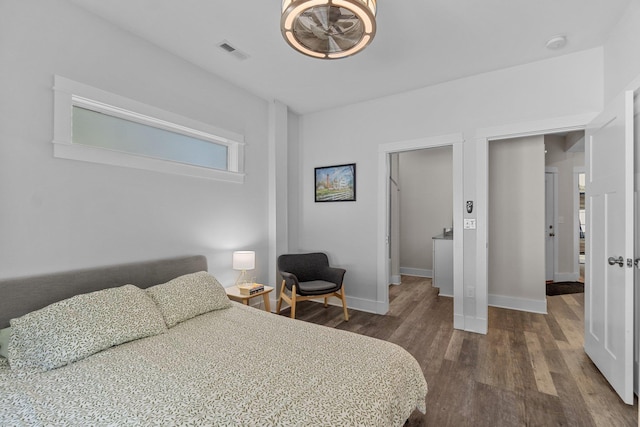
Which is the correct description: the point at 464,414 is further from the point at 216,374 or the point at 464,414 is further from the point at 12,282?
the point at 12,282

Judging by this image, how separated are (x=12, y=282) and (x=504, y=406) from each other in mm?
3224

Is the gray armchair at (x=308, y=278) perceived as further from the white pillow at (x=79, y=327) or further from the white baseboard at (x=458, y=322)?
the white pillow at (x=79, y=327)

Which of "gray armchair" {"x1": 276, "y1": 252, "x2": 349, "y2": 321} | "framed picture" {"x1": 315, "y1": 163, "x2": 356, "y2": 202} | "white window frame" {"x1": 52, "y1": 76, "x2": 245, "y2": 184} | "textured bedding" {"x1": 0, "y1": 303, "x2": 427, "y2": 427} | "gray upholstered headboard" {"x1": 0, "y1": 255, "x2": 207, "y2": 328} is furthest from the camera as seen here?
"framed picture" {"x1": 315, "y1": 163, "x2": 356, "y2": 202}

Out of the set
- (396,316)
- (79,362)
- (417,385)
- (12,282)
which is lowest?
(396,316)

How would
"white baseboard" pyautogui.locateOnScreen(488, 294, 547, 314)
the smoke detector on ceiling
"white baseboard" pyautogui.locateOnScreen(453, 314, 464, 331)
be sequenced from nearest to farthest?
the smoke detector on ceiling
"white baseboard" pyautogui.locateOnScreen(453, 314, 464, 331)
"white baseboard" pyautogui.locateOnScreen(488, 294, 547, 314)

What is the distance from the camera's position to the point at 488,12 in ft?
7.45

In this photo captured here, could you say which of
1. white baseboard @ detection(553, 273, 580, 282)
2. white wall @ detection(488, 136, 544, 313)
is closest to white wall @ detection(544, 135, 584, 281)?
white baseboard @ detection(553, 273, 580, 282)

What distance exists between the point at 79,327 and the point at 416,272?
5517 mm

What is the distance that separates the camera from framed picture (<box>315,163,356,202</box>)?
411cm

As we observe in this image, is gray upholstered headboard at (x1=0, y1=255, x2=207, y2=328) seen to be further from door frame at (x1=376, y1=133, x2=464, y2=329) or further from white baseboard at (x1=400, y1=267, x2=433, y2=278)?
white baseboard at (x1=400, y1=267, x2=433, y2=278)

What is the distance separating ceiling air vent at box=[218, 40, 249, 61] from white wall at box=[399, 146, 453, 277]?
3.93 meters

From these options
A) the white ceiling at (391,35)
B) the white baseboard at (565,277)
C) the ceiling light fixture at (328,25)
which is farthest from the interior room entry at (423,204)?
the ceiling light fixture at (328,25)

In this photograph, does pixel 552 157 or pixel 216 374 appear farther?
pixel 552 157

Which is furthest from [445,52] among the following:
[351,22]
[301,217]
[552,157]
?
[552,157]
